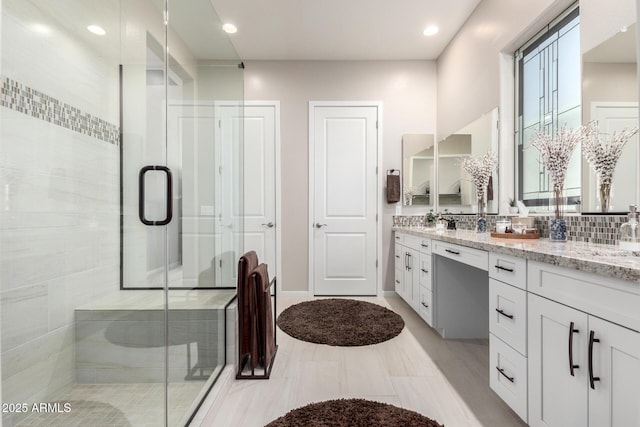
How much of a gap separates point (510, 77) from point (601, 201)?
1414mm

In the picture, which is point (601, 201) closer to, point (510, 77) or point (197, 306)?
point (510, 77)

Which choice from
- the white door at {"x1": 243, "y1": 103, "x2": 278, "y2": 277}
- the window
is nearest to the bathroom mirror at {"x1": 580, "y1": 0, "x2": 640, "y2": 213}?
the window

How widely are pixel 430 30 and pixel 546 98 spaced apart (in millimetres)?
1597

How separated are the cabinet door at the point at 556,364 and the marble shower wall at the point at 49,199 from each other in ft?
5.35

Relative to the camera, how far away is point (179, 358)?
1.50m

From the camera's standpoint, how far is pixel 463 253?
2.07 meters

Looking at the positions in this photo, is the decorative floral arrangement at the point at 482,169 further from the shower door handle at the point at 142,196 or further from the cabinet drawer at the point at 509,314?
the shower door handle at the point at 142,196

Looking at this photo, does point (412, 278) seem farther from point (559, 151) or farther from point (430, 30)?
point (430, 30)

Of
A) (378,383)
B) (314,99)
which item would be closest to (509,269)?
(378,383)

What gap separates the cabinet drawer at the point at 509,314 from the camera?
1.42 meters

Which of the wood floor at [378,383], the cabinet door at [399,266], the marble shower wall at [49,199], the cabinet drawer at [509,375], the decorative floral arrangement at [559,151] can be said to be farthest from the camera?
the cabinet door at [399,266]

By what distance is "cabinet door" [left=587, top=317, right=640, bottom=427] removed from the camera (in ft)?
2.96

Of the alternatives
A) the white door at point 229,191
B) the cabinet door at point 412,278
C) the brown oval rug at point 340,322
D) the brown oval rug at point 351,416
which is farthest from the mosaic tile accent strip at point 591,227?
the white door at point 229,191

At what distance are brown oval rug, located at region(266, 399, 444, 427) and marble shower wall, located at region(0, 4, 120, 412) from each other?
3.18ft
